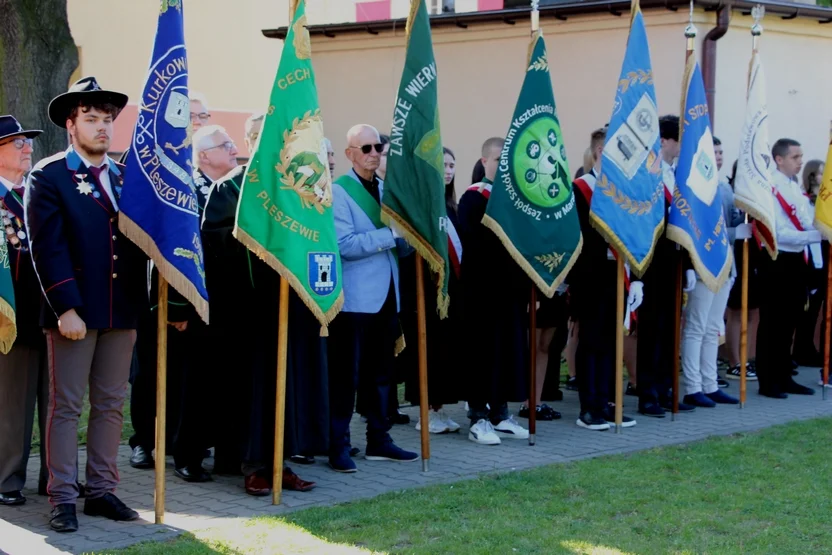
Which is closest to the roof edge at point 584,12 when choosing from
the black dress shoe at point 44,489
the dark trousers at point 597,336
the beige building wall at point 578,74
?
the beige building wall at point 578,74

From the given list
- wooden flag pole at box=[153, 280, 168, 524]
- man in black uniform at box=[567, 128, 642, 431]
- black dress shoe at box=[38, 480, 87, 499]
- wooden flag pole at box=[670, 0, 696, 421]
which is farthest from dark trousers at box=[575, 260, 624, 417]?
black dress shoe at box=[38, 480, 87, 499]

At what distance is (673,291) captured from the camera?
31.0 ft

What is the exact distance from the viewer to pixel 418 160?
7.18 m

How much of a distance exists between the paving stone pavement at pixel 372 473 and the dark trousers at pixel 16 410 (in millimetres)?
199

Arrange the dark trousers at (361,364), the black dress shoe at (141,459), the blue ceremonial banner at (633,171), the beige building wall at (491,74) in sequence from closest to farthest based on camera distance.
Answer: the dark trousers at (361,364)
the black dress shoe at (141,459)
the blue ceremonial banner at (633,171)
the beige building wall at (491,74)

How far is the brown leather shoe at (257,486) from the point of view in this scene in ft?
21.6

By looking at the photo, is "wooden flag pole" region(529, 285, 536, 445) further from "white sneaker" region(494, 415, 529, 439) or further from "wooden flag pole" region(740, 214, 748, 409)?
"wooden flag pole" region(740, 214, 748, 409)

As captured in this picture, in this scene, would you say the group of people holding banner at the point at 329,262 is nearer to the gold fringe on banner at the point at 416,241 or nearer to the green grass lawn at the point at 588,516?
the gold fringe on banner at the point at 416,241

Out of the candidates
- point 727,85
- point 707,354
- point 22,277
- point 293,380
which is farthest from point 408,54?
point 727,85

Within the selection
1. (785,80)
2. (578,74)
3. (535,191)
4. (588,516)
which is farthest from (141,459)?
(785,80)

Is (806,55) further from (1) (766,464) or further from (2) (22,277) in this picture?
(2) (22,277)

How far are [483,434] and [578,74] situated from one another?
7.38 m

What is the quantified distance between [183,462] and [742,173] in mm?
5609

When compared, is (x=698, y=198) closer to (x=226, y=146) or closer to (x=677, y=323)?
(x=677, y=323)
